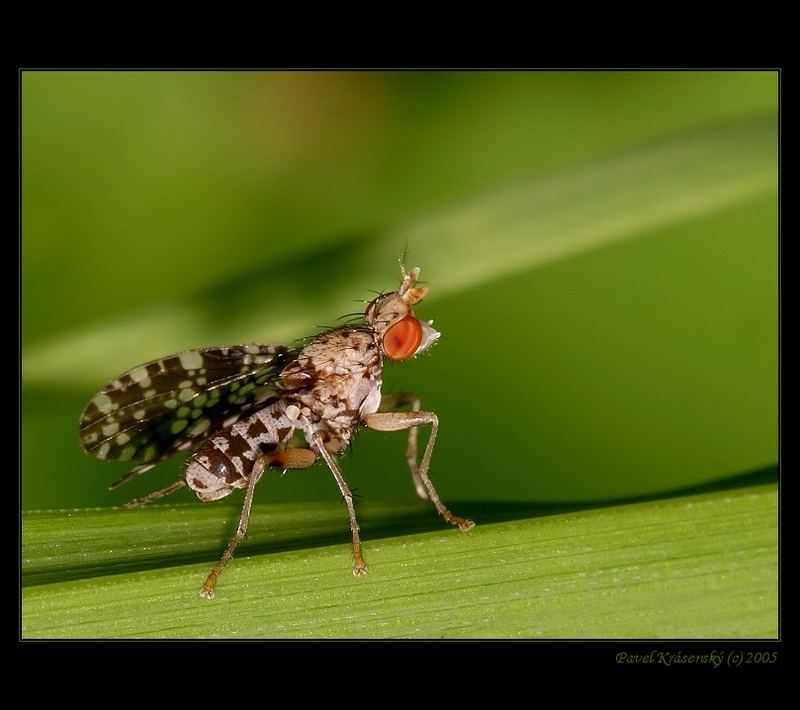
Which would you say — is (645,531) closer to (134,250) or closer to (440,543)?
(440,543)

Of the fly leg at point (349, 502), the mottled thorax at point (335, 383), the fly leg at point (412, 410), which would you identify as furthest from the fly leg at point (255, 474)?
the fly leg at point (412, 410)

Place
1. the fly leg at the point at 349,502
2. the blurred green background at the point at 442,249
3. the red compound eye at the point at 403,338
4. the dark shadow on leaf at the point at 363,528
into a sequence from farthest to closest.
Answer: the blurred green background at the point at 442,249 → the red compound eye at the point at 403,338 → the dark shadow on leaf at the point at 363,528 → the fly leg at the point at 349,502

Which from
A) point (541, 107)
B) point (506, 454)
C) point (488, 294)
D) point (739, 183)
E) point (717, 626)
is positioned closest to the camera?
point (717, 626)

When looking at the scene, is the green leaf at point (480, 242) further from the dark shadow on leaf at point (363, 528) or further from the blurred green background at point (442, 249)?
the dark shadow on leaf at point (363, 528)

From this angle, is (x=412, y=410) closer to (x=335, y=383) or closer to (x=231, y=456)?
(x=335, y=383)

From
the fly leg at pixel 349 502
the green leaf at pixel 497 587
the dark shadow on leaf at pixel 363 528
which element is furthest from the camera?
the dark shadow on leaf at pixel 363 528

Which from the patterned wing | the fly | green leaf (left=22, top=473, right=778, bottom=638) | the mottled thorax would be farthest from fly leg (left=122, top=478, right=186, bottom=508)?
green leaf (left=22, top=473, right=778, bottom=638)

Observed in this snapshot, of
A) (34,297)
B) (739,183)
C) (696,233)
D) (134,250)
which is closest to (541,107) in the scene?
(696,233)
